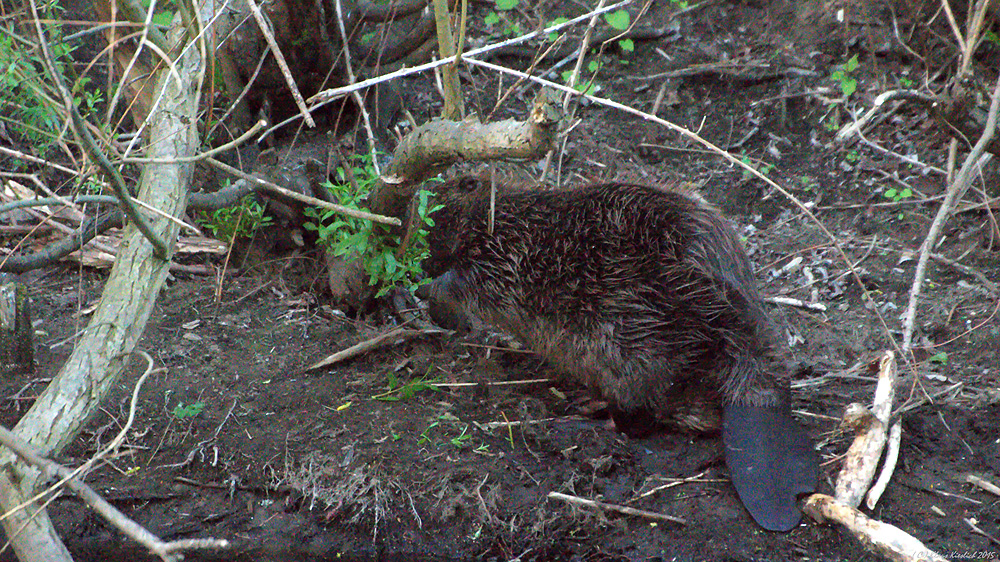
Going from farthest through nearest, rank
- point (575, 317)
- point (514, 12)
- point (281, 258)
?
point (514, 12) < point (281, 258) < point (575, 317)

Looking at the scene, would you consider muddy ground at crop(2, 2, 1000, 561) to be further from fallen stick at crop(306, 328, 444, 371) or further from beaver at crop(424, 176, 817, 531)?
beaver at crop(424, 176, 817, 531)

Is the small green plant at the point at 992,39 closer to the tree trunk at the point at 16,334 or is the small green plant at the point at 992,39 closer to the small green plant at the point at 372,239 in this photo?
the small green plant at the point at 372,239

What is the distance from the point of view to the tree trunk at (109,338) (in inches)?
75.0

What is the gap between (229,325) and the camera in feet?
12.1


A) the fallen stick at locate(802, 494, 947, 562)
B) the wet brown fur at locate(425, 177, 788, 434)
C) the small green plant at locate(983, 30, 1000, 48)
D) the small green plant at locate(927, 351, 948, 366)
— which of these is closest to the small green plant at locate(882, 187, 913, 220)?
the small green plant at locate(983, 30, 1000, 48)

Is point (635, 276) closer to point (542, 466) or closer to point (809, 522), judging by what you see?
point (542, 466)

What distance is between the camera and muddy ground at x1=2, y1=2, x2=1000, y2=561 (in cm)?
272

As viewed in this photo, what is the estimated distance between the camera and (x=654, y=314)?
3131 millimetres

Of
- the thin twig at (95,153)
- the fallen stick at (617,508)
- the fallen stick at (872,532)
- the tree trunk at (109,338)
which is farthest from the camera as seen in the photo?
the fallen stick at (617,508)

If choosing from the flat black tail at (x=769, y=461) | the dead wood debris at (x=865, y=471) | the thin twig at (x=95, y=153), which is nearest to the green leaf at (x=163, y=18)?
the thin twig at (x=95, y=153)

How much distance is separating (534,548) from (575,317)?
0.99 metres

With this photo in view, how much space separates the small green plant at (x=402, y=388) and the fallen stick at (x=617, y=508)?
0.83 metres

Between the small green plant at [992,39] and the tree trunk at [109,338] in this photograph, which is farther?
the small green plant at [992,39]

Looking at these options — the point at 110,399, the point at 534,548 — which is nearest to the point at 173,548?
the point at 534,548
